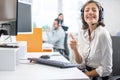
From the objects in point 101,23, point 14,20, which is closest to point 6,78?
point 14,20

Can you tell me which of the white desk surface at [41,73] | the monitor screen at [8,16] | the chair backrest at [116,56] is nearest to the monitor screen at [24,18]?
the monitor screen at [8,16]

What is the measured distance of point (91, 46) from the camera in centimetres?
190

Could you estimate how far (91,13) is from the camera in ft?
6.27

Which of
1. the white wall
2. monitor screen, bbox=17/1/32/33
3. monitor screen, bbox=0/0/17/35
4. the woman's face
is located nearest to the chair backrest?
the woman's face

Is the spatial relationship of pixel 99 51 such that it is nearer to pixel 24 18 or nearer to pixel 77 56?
pixel 77 56

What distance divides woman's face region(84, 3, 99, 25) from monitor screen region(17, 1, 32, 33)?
0.52 metres

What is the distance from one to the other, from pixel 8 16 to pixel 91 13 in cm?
72

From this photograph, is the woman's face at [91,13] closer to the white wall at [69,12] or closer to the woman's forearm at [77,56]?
the woman's forearm at [77,56]

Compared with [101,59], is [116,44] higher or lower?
higher

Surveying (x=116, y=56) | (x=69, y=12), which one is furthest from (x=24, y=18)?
(x=69, y=12)

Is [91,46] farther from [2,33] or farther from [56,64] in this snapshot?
[2,33]

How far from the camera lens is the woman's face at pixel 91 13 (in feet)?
6.29

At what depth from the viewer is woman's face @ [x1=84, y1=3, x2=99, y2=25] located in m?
1.92

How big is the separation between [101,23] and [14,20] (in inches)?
30.1
